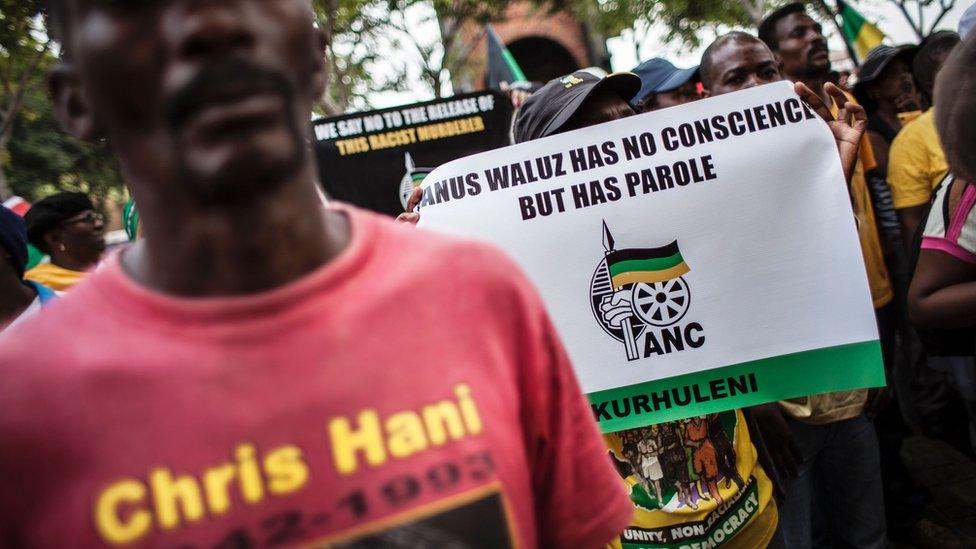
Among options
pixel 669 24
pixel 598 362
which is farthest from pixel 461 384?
pixel 669 24

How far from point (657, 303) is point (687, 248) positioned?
18 cm

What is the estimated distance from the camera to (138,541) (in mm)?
843

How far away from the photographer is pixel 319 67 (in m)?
1.02

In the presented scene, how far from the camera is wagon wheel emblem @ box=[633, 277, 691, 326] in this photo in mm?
2209

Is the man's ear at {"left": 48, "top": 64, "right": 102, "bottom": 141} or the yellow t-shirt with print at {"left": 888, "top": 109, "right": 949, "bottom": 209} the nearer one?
the man's ear at {"left": 48, "top": 64, "right": 102, "bottom": 141}

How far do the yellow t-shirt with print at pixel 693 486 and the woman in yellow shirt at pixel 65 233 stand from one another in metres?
3.74

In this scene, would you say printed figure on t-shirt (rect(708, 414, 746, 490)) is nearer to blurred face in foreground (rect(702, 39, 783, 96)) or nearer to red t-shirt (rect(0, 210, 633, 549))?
red t-shirt (rect(0, 210, 633, 549))

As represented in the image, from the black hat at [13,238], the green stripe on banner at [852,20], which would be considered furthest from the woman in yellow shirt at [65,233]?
the green stripe on banner at [852,20]

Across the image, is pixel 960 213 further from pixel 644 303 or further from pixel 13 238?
pixel 13 238

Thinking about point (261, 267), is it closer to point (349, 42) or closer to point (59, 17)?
point (59, 17)

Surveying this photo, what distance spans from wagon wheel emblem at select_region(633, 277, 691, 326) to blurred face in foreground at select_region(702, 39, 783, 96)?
4.45 feet

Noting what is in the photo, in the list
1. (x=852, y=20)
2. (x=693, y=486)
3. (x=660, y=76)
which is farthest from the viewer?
(x=852, y=20)

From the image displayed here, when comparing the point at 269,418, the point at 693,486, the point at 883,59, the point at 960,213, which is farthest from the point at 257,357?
the point at 883,59

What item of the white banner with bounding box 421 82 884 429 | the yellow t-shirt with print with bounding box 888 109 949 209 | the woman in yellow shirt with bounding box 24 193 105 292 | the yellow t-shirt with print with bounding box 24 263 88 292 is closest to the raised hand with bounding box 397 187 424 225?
the white banner with bounding box 421 82 884 429
